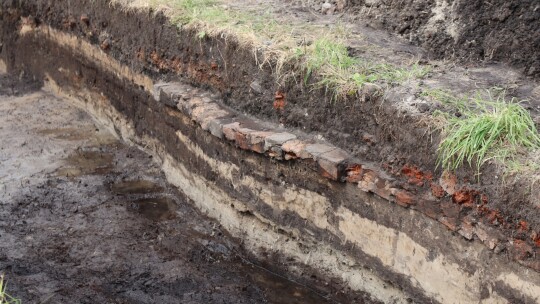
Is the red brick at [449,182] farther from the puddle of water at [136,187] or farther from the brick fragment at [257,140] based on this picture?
the puddle of water at [136,187]

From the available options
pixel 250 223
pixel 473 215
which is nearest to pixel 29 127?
pixel 250 223

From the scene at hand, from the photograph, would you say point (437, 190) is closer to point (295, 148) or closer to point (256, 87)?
point (295, 148)

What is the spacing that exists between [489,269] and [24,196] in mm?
3867

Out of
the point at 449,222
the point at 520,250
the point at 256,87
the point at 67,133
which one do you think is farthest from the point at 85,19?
the point at 520,250

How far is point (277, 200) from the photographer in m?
4.79

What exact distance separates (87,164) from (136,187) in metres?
0.71

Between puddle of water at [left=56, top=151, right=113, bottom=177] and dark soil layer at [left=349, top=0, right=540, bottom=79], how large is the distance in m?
2.82

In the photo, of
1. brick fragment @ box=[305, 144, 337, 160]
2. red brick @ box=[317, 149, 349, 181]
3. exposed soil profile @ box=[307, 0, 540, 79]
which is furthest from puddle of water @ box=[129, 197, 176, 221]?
exposed soil profile @ box=[307, 0, 540, 79]

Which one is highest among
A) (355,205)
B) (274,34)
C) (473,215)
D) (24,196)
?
(274,34)

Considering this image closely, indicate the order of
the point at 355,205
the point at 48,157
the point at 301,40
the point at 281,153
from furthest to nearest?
the point at 48,157, the point at 301,40, the point at 281,153, the point at 355,205

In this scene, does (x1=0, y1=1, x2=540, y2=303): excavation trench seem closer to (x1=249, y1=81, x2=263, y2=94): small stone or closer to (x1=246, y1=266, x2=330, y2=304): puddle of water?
(x1=246, y1=266, x2=330, y2=304): puddle of water

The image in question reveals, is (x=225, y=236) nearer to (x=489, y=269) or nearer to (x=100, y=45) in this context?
(x=489, y=269)

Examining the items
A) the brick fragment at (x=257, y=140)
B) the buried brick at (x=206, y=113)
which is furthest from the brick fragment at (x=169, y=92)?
the brick fragment at (x=257, y=140)

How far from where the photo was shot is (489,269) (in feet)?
11.5
